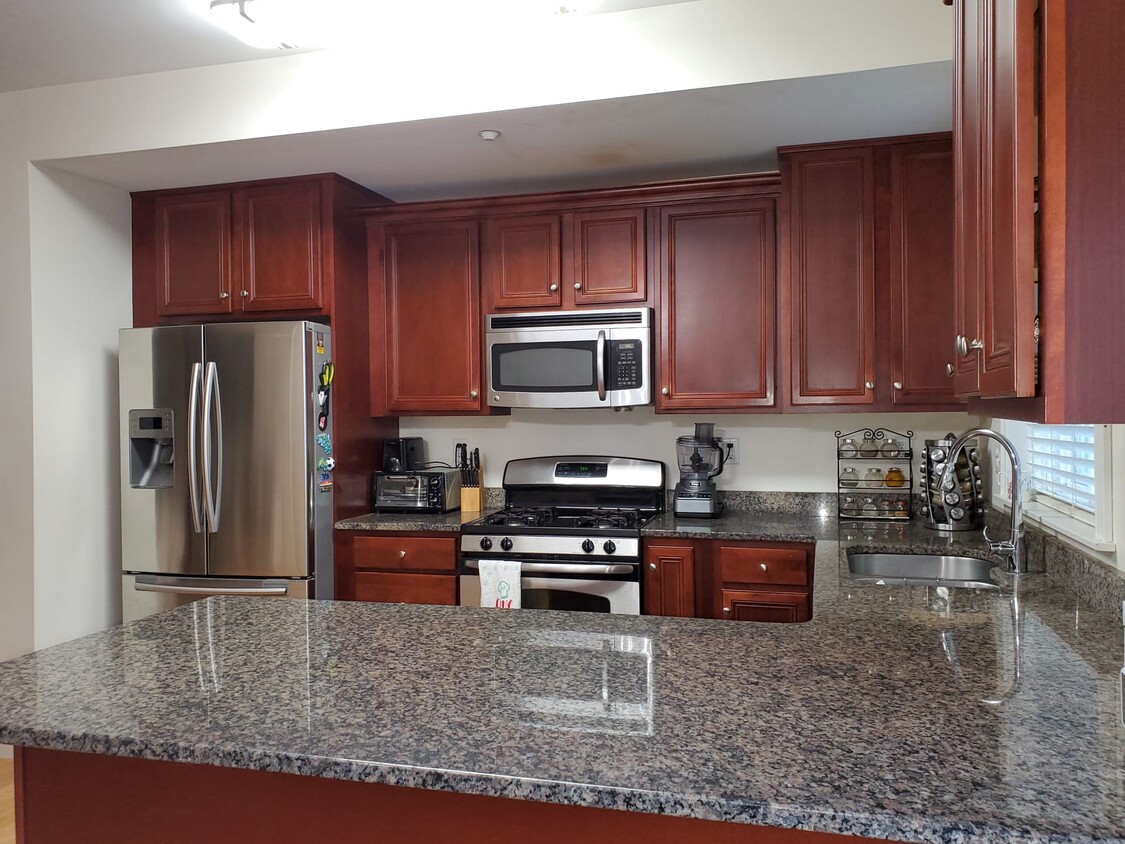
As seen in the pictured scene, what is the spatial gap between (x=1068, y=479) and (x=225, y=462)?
2.98 metres

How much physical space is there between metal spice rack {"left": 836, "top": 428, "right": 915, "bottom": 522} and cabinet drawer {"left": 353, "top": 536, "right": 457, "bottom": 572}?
165 cm

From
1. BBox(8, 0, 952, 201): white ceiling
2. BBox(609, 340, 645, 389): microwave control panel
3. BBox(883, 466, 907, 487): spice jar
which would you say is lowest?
BBox(883, 466, 907, 487): spice jar

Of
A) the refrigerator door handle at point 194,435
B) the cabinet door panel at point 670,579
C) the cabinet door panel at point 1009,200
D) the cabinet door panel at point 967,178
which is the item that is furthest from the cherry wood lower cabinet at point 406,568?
the cabinet door panel at point 1009,200

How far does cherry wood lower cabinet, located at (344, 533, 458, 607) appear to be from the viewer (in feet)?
11.0

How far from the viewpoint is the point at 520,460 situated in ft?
12.7

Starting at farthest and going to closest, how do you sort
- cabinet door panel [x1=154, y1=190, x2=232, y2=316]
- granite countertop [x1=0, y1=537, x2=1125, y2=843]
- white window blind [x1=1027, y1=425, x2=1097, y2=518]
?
1. cabinet door panel [x1=154, y1=190, x2=232, y2=316]
2. white window blind [x1=1027, y1=425, x2=1097, y2=518]
3. granite countertop [x1=0, y1=537, x2=1125, y2=843]

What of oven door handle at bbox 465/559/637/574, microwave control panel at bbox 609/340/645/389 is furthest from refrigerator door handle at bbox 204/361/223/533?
microwave control panel at bbox 609/340/645/389

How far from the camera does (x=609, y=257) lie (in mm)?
3475

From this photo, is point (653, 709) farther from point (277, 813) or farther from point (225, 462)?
point (225, 462)

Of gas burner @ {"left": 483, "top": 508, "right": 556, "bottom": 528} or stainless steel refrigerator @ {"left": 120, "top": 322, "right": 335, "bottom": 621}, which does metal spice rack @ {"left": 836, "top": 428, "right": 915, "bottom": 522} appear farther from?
stainless steel refrigerator @ {"left": 120, "top": 322, "right": 335, "bottom": 621}

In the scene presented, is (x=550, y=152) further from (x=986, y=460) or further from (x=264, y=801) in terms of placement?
(x=264, y=801)

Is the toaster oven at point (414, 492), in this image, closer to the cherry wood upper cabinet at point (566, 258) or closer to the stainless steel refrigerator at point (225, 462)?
the stainless steel refrigerator at point (225, 462)

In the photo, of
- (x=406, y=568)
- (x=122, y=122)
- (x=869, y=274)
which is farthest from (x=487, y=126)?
(x=406, y=568)

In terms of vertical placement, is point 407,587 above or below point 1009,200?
below
